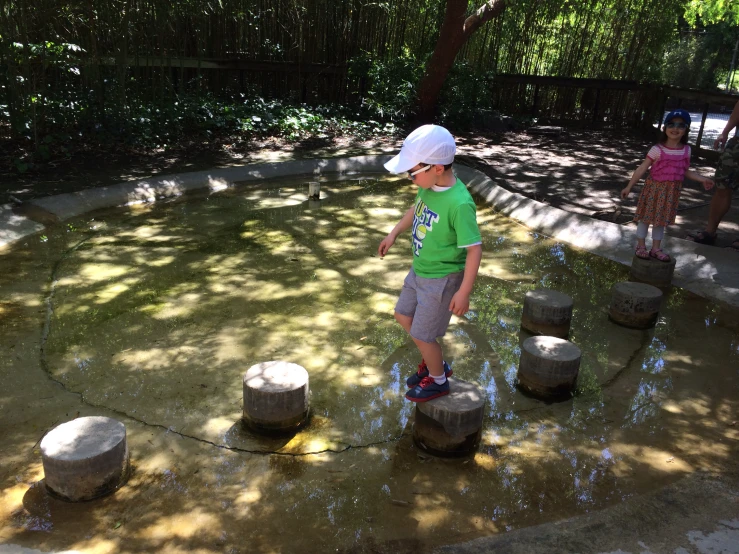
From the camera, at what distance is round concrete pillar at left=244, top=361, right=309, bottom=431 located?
10.0 ft

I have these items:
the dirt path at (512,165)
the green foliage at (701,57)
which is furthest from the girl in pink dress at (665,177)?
the green foliage at (701,57)

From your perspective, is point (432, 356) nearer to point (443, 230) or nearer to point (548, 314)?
point (443, 230)

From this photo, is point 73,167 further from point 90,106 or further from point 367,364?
point 367,364

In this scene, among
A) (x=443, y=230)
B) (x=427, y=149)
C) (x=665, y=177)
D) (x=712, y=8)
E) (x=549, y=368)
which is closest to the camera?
(x=427, y=149)

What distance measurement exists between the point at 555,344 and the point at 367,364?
1.05m

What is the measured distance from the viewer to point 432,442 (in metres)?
3.04

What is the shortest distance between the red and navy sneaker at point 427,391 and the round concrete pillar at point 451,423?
30mm

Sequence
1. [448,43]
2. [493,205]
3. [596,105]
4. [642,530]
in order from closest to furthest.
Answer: [642,530] → [493,205] → [448,43] → [596,105]

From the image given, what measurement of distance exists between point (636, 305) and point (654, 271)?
31.8 inches

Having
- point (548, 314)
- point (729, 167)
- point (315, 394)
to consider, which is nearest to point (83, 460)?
point (315, 394)

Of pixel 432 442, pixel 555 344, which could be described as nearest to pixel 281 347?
pixel 432 442

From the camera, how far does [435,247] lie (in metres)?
2.94

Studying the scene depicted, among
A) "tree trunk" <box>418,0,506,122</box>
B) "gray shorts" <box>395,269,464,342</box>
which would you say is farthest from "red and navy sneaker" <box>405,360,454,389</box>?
"tree trunk" <box>418,0,506,122</box>

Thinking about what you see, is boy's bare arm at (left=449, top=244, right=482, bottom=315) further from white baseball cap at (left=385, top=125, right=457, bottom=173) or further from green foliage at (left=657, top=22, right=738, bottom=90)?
green foliage at (left=657, top=22, right=738, bottom=90)
